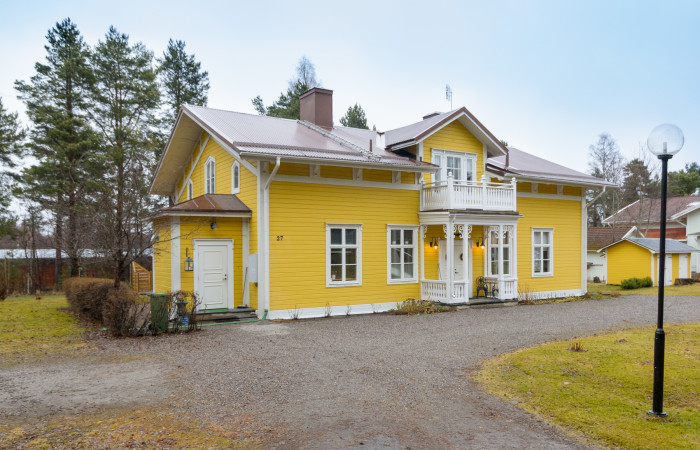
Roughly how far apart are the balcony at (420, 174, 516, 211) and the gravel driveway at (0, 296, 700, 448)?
14.6 feet

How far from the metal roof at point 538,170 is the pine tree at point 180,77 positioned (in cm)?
2054

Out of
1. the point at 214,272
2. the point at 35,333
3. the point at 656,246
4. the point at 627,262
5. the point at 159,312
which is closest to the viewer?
the point at 159,312

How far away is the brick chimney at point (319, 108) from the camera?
1848 cm

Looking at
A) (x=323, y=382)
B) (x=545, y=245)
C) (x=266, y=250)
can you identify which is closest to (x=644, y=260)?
(x=545, y=245)

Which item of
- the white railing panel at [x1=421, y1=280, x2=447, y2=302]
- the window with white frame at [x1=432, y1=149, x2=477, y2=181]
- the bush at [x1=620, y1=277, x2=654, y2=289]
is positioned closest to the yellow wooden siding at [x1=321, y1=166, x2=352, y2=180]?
the window with white frame at [x1=432, y1=149, x2=477, y2=181]

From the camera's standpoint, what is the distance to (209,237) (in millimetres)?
13641

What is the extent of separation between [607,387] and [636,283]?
19.6m

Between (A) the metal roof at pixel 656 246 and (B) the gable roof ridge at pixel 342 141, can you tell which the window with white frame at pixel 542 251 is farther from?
(A) the metal roof at pixel 656 246

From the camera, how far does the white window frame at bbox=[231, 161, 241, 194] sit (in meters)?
14.8

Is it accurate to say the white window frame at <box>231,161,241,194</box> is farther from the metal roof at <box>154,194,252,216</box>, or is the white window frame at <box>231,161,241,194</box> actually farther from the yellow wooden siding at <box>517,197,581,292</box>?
the yellow wooden siding at <box>517,197,581,292</box>

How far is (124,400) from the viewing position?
629cm

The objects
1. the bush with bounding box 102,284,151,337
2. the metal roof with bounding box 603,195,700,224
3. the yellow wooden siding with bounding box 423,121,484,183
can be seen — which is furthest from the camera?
the metal roof with bounding box 603,195,700,224

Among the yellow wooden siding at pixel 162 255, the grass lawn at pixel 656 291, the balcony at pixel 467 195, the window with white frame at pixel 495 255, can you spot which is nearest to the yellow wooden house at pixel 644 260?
the grass lawn at pixel 656 291

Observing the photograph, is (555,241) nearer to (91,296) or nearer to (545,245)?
(545,245)
